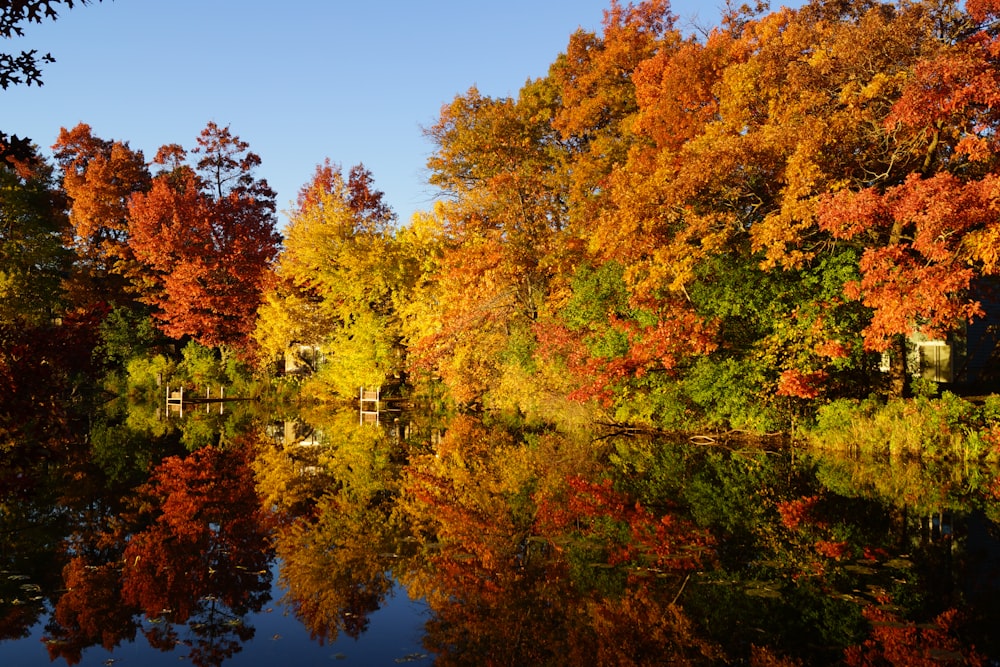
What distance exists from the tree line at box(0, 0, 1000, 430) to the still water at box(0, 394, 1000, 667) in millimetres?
3744

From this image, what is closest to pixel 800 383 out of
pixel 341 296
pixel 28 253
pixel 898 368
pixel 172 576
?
pixel 898 368

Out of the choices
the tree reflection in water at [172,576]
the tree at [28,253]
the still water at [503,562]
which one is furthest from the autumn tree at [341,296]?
the tree reflection in water at [172,576]

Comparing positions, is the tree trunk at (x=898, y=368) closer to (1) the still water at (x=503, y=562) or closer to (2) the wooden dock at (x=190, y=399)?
(1) the still water at (x=503, y=562)

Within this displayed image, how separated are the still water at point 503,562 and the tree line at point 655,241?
3.74 meters

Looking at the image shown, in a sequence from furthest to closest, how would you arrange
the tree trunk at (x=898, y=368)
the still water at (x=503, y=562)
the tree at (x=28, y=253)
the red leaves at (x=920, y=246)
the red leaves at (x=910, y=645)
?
the tree at (x=28, y=253) → the tree trunk at (x=898, y=368) → the red leaves at (x=920, y=246) → the still water at (x=503, y=562) → the red leaves at (x=910, y=645)

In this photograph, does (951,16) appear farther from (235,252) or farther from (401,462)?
(235,252)

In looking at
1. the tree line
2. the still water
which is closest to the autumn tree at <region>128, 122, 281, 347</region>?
the tree line

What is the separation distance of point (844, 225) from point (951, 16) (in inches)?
201

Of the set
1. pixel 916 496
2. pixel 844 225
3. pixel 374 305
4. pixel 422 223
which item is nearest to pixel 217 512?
pixel 916 496

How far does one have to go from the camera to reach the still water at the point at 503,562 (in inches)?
282

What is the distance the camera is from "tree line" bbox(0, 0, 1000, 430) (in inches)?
674

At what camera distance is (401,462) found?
1817 cm

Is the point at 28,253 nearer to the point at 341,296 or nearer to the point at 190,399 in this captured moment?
the point at 190,399

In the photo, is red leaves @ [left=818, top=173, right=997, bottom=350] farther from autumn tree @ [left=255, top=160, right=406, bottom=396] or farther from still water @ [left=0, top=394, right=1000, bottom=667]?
autumn tree @ [left=255, top=160, right=406, bottom=396]
